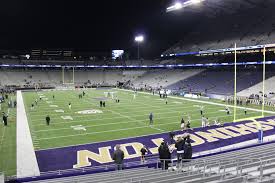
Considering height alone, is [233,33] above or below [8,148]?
above

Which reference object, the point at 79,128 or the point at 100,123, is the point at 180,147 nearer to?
the point at 79,128

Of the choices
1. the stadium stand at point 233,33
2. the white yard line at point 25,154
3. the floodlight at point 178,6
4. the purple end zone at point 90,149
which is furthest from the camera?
the stadium stand at point 233,33

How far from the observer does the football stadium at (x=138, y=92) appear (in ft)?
35.4

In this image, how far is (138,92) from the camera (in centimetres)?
5641

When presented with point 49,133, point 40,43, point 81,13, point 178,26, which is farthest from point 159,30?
point 49,133

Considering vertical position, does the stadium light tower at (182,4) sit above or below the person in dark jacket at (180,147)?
above

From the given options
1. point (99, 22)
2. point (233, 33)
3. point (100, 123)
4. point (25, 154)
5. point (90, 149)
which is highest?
point (99, 22)

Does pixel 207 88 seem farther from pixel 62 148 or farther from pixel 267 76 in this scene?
pixel 62 148

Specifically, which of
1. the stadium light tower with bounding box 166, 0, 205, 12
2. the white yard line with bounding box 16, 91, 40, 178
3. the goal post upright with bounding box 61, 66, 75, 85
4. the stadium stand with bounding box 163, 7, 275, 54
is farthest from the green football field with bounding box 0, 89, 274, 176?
the goal post upright with bounding box 61, 66, 75, 85

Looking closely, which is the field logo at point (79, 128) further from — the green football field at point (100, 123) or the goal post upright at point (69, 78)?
the goal post upright at point (69, 78)

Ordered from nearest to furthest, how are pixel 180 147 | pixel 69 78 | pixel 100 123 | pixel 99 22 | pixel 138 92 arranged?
pixel 180 147, pixel 100 123, pixel 138 92, pixel 99 22, pixel 69 78

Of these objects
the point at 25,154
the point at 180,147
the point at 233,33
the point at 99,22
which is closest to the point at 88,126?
the point at 25,154

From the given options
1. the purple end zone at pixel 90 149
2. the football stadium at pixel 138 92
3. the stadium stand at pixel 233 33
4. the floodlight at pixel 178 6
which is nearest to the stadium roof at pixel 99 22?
the football stadium at pixel 138 92

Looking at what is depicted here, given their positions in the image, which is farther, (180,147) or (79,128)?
(79,128)
